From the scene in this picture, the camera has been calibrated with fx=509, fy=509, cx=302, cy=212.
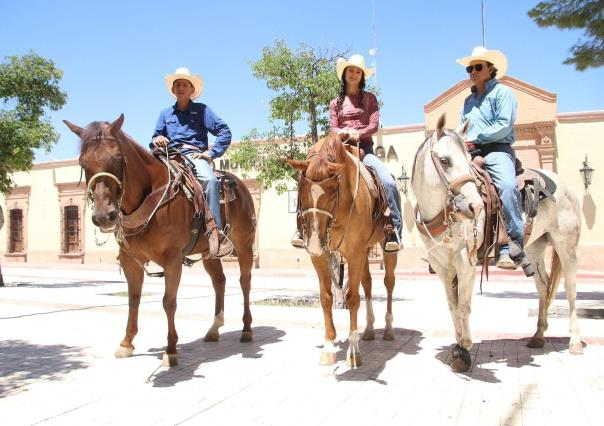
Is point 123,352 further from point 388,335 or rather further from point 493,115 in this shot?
point 493,115

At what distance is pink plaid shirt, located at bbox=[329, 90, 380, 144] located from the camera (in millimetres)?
6134

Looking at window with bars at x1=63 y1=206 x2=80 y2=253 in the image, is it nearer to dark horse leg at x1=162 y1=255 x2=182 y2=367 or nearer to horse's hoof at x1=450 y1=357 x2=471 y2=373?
dark horse leg at x1=162 y1=255 x2=182 y2=367

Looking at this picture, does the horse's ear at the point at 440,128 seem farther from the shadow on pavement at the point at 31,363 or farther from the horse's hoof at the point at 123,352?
the shadow on pavement at the point at 31,363

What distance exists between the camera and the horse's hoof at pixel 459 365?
4.75m

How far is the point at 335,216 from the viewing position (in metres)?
4.66

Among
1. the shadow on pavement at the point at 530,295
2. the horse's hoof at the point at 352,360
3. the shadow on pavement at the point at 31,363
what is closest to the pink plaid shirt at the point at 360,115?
the horse's hoof at the point at 352,360

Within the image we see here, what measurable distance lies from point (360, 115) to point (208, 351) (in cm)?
335

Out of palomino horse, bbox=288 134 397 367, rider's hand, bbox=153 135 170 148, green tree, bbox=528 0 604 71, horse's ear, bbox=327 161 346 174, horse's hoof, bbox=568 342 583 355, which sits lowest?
horse's hoof, bbox=568 342 583 355

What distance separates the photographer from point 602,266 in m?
19.2

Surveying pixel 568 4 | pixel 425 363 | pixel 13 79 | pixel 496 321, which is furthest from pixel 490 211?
pixel 13 79

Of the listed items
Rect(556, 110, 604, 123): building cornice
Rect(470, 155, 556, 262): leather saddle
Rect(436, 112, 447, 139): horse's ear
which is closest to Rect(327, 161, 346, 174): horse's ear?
Rect(436, 112, 447, 139): horse's ear

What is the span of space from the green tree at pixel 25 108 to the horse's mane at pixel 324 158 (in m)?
11.9

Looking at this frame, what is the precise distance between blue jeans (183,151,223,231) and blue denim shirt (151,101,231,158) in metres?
0.51

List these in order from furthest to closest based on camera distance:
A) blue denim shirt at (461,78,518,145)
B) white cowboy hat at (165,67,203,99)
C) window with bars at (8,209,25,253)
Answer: window with bars at (8,209,25,253) < white cowboy hat at (165,67,203,99) < blue denim shirt at (461,78,518,145)
